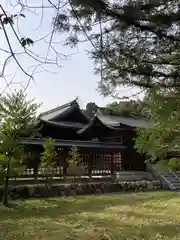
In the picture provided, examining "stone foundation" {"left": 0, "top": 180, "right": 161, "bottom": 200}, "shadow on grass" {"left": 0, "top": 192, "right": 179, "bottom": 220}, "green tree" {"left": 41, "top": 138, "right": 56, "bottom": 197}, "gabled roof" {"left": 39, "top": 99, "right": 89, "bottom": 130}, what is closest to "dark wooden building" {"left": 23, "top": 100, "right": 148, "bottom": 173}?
"gabled roof" {"left": 39, "top": 99, "right": 89, "bottom": 130}

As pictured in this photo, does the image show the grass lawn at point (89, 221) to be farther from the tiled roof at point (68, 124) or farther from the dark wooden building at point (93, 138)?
the tiled roof at point (68, 124)

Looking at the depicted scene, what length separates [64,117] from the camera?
2211cm

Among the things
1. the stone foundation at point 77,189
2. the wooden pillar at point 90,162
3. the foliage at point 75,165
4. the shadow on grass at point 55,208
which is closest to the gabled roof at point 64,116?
the wooden pillar at point 90,162

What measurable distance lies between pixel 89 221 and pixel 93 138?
1440 cm

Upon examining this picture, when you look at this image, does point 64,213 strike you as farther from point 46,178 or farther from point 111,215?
point 46,178

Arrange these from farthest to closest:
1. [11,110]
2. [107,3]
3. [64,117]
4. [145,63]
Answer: [64,117] → [11,110] → [145,63] → [107,3]

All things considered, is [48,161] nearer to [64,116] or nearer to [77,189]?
[77,189]

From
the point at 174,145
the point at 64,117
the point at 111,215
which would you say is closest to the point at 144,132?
the point at 174,145

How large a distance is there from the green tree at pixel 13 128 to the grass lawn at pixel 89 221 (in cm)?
130

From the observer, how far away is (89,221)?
299 inches

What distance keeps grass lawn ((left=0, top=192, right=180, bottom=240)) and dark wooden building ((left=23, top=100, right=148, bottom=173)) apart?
16.9ft

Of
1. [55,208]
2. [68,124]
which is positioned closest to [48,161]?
[55,208]

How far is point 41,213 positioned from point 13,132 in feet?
8.85

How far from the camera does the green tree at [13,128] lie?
33.0ft
